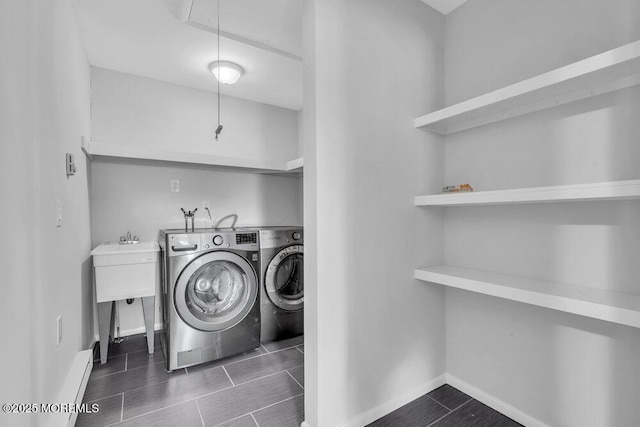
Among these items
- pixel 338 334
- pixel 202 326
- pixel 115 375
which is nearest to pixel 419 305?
pixel 338 334

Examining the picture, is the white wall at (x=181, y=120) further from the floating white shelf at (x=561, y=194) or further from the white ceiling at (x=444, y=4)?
the floating white shelf at (x=561, y=194)

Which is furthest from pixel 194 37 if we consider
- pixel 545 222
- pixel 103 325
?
pixel 545 222

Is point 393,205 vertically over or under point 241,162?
under

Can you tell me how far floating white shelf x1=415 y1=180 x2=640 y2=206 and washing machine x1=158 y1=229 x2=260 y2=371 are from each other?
5.13 feet

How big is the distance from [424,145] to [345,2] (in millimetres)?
876

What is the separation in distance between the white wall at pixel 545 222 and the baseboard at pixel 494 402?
26mm

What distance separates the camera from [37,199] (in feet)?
3.77

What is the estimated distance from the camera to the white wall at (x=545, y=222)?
122 centimetres

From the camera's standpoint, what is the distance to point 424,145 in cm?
178

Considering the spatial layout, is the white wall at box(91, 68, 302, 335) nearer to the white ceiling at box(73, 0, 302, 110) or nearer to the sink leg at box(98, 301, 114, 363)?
the white ceiling at box(73, 0, 302, 110)

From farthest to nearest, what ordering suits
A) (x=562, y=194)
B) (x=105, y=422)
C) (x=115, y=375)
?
(x=115, y=375), (x=105, y=422), (x=562, y=194)

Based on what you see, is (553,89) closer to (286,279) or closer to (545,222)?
(545,222)

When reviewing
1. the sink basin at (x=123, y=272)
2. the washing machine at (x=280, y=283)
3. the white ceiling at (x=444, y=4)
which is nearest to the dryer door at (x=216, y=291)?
the washing machine at (x=280, y=283)

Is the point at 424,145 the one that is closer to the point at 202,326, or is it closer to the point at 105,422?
the point at 202,326
